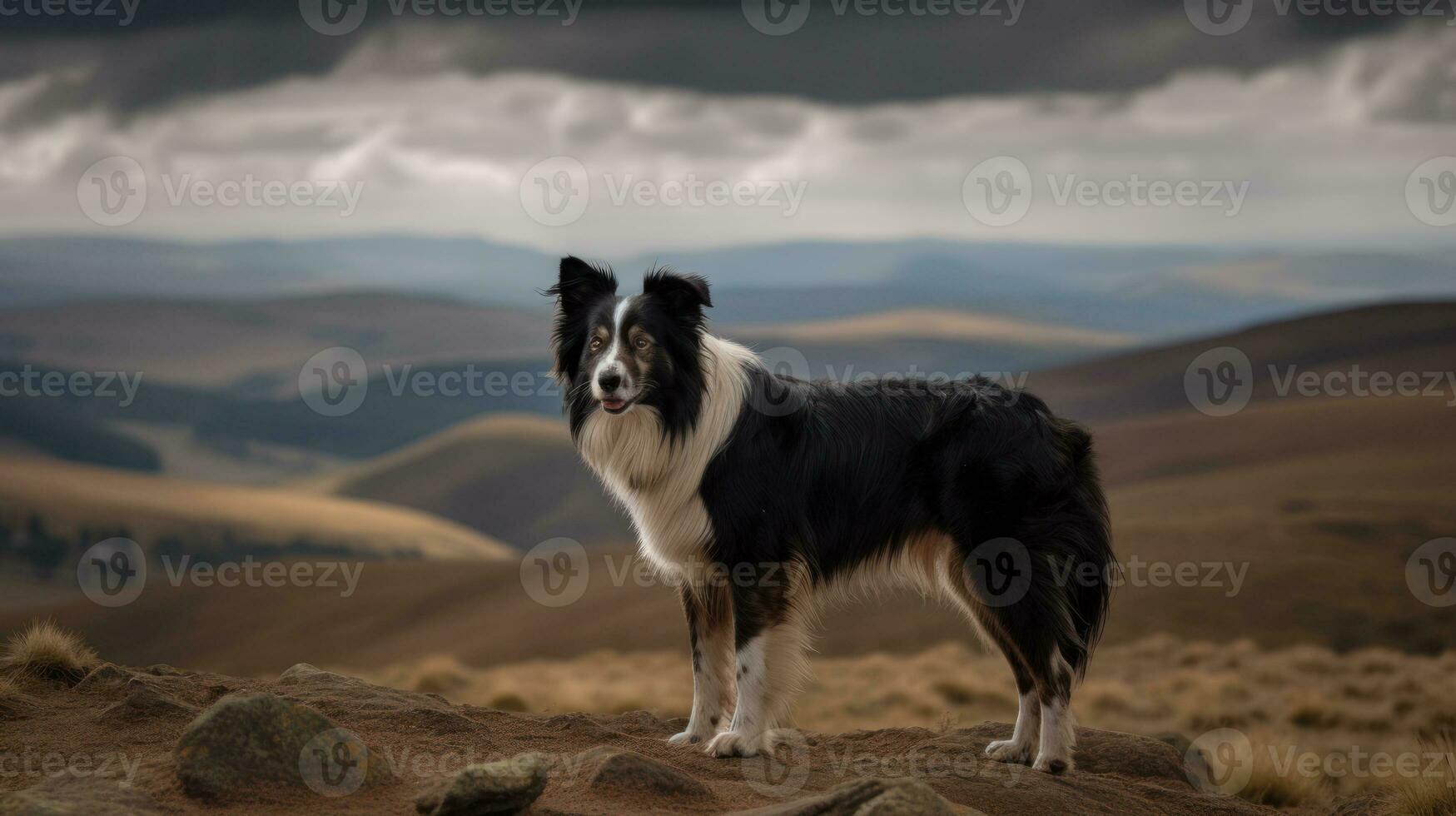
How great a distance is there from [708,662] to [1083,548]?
2461 mm

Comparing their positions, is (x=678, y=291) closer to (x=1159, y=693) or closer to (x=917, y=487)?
(x=917, y=487)

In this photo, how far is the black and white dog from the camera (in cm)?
722

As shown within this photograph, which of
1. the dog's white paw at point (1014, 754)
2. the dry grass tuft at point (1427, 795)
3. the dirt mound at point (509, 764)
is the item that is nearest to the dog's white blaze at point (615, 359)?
the dirt mound at point (509, 764)

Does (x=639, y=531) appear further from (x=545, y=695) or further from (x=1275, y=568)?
(x=1275, y=568)

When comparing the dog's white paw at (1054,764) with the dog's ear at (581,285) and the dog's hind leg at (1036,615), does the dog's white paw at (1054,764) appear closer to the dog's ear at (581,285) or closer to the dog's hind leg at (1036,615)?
the dog's hind leg at (1036,615)

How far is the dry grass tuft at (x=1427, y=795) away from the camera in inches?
298

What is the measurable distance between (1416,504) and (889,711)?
14098 mm

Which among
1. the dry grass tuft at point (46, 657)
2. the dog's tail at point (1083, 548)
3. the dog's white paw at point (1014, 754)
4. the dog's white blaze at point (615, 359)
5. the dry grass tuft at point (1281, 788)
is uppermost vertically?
the dog's white blaze at point (615, 359)

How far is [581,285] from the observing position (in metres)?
7.34

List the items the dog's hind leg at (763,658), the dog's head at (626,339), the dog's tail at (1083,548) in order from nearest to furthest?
the dog's head at (626,339) < the dog's hind leg at (763,658) < the dog's tail at (1083,548)

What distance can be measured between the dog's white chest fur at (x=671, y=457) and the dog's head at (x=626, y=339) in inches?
4.9

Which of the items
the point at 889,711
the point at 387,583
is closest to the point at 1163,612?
the point at 889,711

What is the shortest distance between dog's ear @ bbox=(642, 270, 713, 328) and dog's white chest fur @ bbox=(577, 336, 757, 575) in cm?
30

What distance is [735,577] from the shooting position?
7234 millimetres
